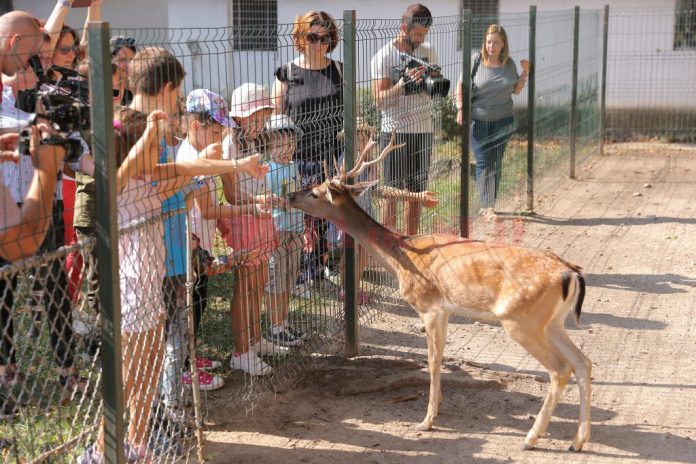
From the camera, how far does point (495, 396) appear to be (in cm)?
562

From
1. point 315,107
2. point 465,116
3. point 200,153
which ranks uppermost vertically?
point 315,107

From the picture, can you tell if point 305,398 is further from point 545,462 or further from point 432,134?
point 432,134

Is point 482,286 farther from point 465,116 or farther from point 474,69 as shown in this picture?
point 474,69

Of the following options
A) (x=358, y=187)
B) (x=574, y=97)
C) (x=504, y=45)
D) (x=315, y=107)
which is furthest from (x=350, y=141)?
(x=574, y=97)

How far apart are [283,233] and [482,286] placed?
4.46 ft

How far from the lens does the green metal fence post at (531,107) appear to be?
10.6 m

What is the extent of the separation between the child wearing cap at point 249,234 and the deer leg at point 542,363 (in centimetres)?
146

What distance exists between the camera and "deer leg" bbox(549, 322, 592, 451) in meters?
4.90

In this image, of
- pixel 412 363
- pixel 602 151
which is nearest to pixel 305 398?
pixel 412 363

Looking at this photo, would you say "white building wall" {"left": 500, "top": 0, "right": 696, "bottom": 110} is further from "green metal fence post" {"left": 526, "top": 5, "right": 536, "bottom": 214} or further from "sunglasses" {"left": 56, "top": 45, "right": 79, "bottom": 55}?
"sunglasses" {"left": 56, "top": 45, "right": 79, "bottom": 55}

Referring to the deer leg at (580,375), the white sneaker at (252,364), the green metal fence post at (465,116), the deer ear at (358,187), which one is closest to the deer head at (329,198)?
the deer ear at (358,187)

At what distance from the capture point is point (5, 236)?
3.38m

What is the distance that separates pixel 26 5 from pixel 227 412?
1654cm

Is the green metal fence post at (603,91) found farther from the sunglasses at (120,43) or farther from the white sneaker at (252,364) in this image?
the sunglasses at (120,43)
